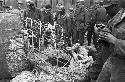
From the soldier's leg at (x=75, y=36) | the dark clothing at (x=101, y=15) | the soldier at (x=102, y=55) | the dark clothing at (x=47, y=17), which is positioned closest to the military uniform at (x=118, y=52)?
the soldier at (x=102, y=55)

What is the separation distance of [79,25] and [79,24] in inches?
2.2

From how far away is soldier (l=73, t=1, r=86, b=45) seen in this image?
1170 centimetres

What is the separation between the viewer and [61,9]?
39.8 feet

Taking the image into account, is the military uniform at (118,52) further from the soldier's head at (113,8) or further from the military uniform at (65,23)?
the military uniform at (65,23)

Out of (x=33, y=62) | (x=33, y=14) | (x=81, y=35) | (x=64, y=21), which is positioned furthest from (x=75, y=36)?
(x=33, y=62)

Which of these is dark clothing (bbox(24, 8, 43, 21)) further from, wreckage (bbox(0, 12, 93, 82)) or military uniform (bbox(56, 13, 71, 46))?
wreckage (bbox(0, 12, 93, 82))

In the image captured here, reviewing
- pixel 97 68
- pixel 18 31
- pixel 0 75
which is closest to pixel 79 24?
pixel 18 31

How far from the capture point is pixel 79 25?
12117mm

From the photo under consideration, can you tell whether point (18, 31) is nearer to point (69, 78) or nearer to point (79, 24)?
point (69, 78)

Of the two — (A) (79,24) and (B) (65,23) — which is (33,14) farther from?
(A) (79,24)

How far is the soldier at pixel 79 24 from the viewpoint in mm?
11696

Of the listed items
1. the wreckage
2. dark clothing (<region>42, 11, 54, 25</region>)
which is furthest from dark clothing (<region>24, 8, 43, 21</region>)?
the wreckage

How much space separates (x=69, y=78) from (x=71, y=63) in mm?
1514

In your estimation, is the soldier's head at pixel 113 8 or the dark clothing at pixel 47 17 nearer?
the soldier's head at pixel 113 8
